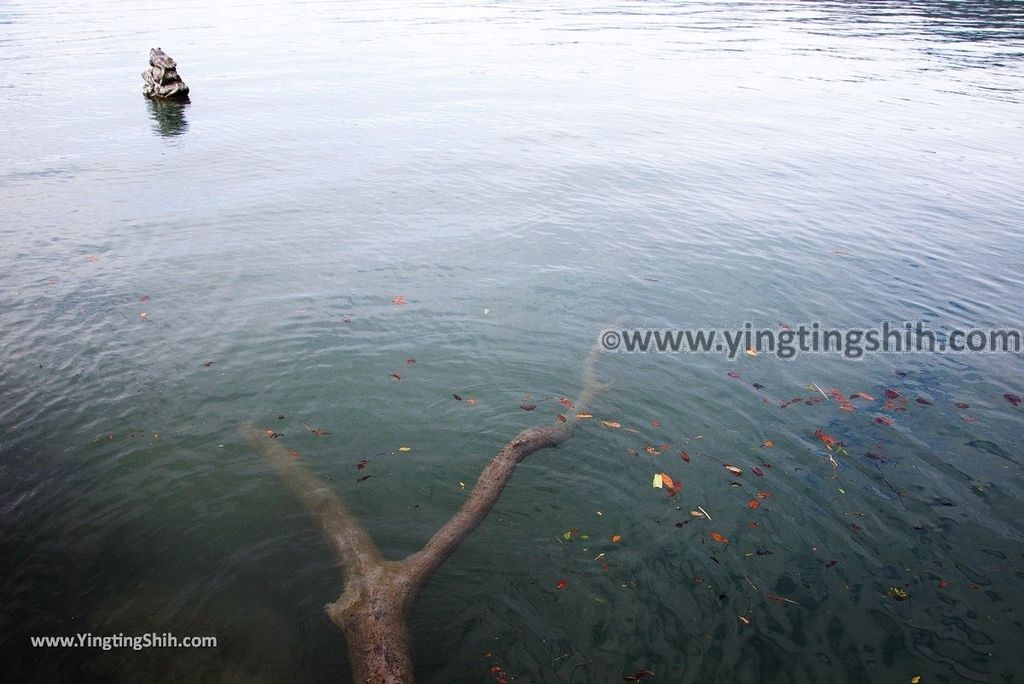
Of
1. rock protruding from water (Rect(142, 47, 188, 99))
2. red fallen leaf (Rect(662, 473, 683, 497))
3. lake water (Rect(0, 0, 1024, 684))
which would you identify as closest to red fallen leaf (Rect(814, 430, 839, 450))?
lake water (Rect(0, 0, 1024, 684))

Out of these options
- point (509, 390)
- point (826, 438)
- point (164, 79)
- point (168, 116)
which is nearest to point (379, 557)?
point (509, 390)

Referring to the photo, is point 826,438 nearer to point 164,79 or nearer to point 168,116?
point 168,116

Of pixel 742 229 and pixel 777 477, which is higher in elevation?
pixel 742 229

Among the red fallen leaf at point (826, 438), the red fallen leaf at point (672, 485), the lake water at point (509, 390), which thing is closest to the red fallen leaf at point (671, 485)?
the red fallen leaf at point (672, 485)

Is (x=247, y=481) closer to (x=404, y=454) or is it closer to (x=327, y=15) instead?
(x=404, y=454)

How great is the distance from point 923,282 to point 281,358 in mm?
14626

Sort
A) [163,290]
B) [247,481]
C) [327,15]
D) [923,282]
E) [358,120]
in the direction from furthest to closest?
[327,15], [358,120], [923,282], [163,290], [247,481]

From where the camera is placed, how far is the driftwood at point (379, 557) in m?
6.71

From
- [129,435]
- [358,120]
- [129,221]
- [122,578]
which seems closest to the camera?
[122,578]

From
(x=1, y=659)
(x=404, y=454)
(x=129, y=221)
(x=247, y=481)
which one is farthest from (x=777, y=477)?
(x=129, y=221)

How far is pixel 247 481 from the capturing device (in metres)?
9.02

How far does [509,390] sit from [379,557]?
4.12 metres

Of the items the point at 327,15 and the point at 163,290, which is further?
the point at 327,15

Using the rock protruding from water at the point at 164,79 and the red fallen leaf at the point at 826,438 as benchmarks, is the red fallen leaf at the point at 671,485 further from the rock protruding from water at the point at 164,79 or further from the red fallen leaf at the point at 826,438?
the rock protruding from water at the point at 164,79
